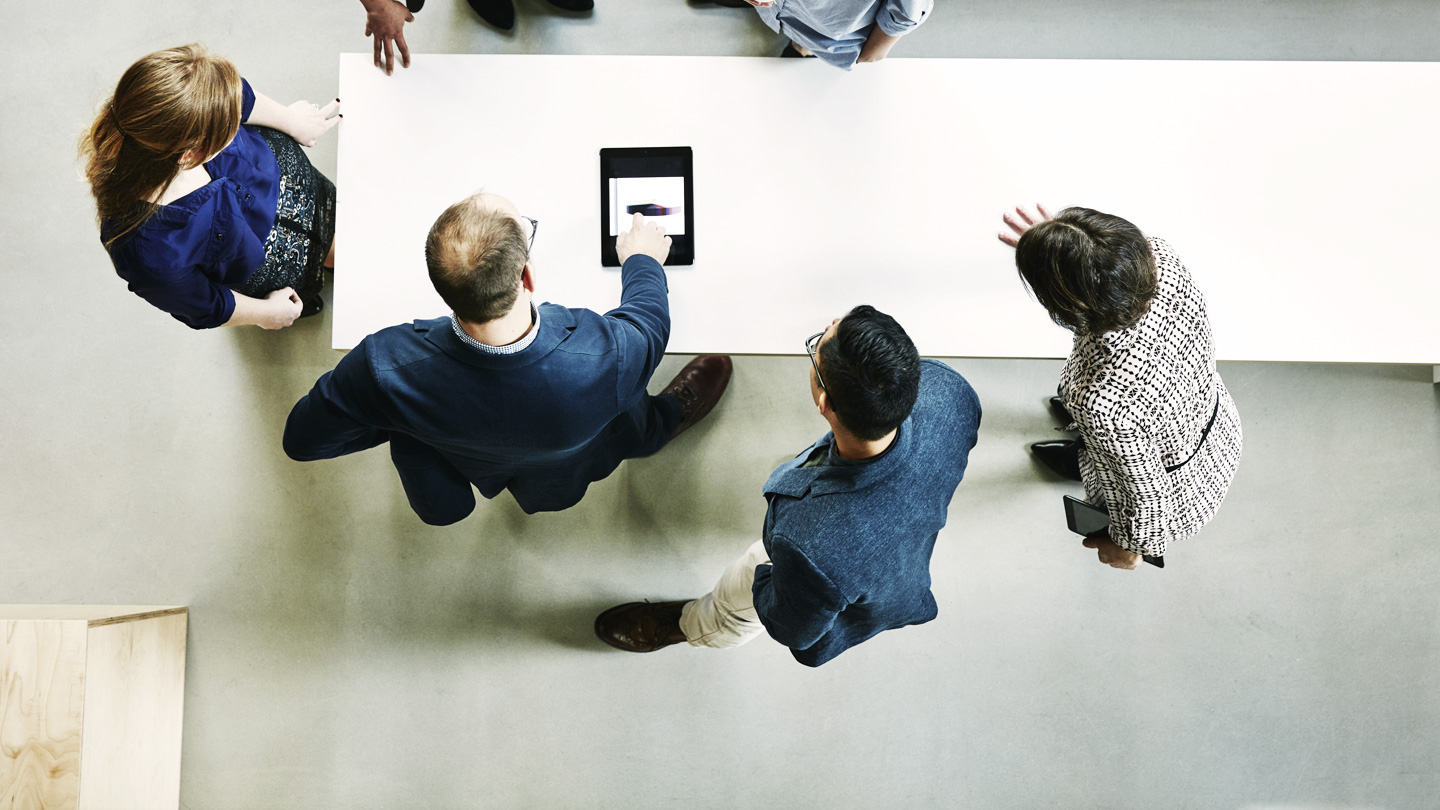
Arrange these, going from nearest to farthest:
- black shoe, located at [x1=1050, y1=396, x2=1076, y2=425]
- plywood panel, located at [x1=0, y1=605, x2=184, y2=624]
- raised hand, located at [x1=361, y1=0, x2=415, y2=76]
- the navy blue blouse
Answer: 1. the navy blue blouse
2. raised hand, located at [x1=361, y1=0, x2=415, y2=76]
3. plywood panel, located at [x1=0, y1=605, x2=184, y2=624]
4. black shoe, located at [x1=1050, y1=396, x2=1076, y2=425]

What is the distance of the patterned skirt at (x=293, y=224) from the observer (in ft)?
5.64

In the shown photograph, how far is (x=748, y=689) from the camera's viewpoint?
7.30ft

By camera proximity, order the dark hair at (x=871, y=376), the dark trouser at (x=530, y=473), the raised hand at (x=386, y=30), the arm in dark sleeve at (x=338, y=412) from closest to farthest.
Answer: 1. the dark hair at (x=871, y=376)
2. the arm in dark sleeve at (x=338, y=412)
3. the raised hand at (x=386, y=30)
4. the dark trouser at (x=530, y=473)

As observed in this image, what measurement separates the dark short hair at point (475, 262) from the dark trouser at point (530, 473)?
526 millimetres

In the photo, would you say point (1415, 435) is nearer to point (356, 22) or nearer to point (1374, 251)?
point (1374, 251)

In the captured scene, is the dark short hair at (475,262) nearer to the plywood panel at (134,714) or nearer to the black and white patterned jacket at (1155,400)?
the black and white patterned jacket at (1155,400)

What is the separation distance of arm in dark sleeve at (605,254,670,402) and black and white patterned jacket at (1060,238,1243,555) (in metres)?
0.79

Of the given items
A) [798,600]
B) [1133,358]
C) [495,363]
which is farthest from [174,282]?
[1133,358]

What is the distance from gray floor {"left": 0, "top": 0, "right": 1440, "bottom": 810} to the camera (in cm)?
221

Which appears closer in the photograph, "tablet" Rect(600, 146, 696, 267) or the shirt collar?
the shirt collar

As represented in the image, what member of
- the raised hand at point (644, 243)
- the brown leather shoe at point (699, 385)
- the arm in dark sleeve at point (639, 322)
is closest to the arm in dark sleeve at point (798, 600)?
the arm in dark sleeve at point (639, 322)

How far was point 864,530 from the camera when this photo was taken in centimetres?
119

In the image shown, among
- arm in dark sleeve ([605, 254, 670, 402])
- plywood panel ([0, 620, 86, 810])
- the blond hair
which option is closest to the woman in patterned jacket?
arm in dark sleeve ([605, 254, 670, 402])

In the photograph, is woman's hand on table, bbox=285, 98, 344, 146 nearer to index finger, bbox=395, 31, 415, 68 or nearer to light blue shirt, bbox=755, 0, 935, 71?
index finger, bbox=395, 31, 415, 68
